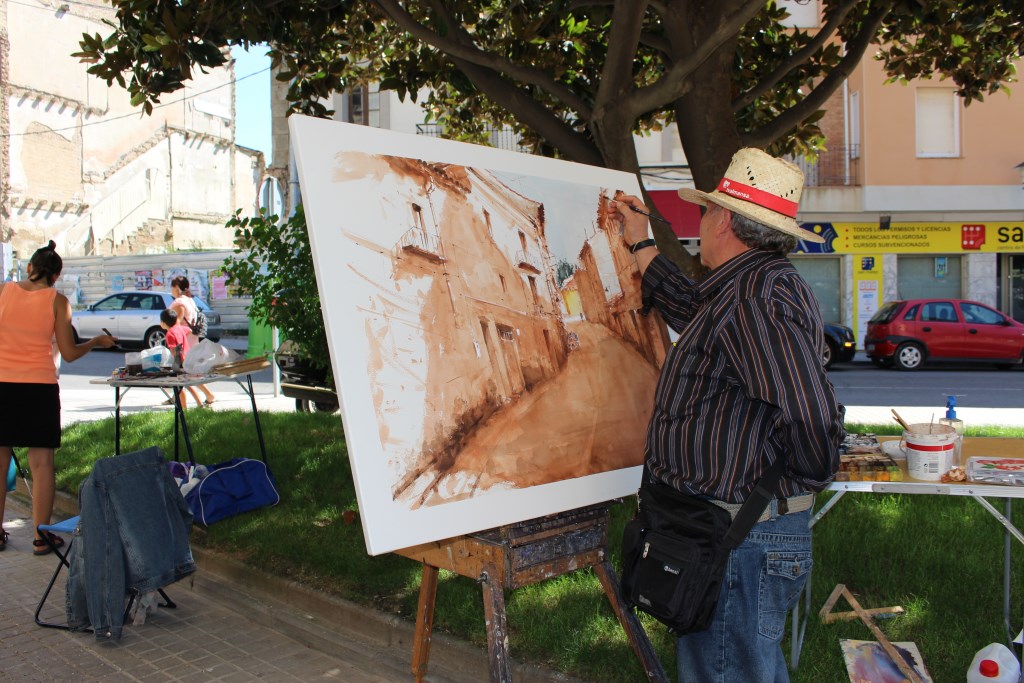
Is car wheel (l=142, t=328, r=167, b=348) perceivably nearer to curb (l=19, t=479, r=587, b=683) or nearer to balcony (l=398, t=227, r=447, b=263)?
curb (l=19, t=479, r=587, b=683)

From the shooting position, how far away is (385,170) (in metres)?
2.56

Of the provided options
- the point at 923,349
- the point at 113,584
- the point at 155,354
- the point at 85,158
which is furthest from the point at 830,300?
the point at 85,158

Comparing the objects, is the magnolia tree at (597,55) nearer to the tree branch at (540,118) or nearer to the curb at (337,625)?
the tree branch at (540,118)

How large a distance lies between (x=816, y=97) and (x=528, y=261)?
3714mm

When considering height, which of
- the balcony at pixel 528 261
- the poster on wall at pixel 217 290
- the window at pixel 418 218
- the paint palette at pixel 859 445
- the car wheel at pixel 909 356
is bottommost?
the car wheel at pixel 909 356

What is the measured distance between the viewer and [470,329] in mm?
2678

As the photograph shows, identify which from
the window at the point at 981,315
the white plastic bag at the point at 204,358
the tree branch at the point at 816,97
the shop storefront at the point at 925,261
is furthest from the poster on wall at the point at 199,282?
the tree branch at the point at 816,97

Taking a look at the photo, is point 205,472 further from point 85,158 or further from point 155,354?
point 85,158

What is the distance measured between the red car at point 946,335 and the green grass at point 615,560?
13226mm

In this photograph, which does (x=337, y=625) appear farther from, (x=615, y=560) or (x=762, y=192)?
(x=762, y=192)

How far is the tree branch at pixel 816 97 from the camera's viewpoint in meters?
5.51

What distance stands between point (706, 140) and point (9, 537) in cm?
565

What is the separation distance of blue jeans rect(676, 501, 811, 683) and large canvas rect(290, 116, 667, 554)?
0.64 meters

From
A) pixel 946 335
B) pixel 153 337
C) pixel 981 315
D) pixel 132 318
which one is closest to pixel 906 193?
pixel 981 315
